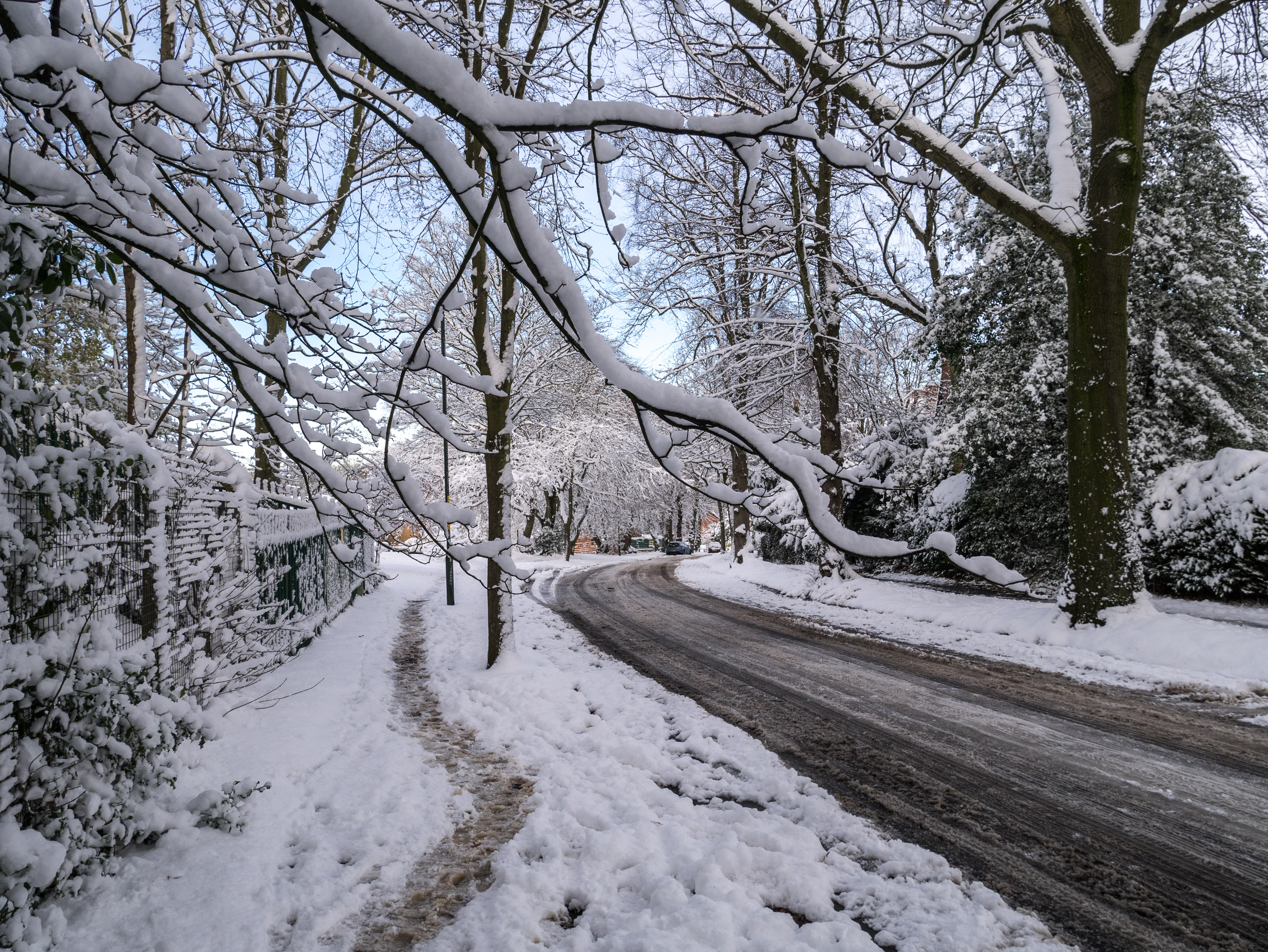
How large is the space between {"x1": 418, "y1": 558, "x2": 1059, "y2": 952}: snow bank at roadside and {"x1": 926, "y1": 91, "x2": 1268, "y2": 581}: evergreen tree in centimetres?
888

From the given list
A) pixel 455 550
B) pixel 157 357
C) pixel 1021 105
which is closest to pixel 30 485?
pixel 455 550

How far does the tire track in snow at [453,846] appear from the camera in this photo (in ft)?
8.93

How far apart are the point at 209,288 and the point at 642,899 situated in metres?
3.18

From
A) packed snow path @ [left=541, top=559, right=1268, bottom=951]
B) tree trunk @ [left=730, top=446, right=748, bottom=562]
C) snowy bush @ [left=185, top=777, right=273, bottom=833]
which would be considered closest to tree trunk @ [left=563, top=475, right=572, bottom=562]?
tree trunk @ [left=730, top=446, right=748, bottom=562]

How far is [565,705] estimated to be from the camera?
583 centimetres

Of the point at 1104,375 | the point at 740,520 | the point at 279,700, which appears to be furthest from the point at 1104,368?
the point at 740,520

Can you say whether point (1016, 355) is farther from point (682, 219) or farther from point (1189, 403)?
point (682, 219)

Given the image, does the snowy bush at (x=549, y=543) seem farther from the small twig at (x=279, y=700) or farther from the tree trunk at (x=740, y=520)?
the small twig at (x=279, y=700)

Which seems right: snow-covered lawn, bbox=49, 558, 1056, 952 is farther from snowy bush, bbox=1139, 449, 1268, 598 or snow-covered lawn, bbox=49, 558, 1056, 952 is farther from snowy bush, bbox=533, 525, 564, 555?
snowy bush, bbox=533, 525, 564, 555

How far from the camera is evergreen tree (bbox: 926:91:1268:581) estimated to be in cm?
1002

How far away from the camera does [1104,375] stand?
7883 mm

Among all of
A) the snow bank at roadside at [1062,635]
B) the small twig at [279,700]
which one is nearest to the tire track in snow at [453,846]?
the small twig at [279,700]

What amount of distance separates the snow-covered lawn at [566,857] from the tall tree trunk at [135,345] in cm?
371

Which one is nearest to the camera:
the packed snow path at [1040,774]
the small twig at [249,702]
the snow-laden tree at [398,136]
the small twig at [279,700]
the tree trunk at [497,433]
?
the snow-laden tree at [398,136]
